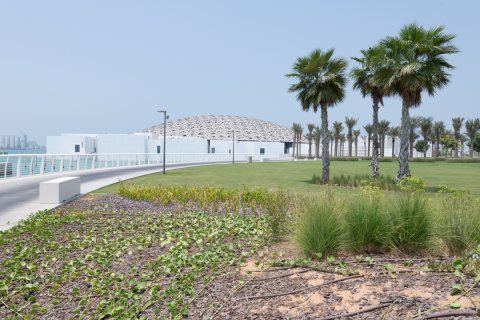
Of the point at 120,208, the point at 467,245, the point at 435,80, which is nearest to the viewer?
the point at 467,245

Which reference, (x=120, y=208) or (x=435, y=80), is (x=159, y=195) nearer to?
(x=120, y=208)

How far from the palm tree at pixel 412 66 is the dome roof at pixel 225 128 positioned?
14810 cm

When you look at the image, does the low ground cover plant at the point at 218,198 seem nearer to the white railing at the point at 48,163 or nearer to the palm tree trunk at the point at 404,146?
the white railing at the point at 48,163

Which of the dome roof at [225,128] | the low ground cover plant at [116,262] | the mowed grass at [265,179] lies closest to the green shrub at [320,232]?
the low ground cover plant at [116,262]

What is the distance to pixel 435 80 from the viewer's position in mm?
22516

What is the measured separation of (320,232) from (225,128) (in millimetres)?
177453

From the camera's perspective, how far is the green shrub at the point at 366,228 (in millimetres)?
5547

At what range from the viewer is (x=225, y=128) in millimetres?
182250

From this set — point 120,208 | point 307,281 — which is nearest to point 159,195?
point 120,208

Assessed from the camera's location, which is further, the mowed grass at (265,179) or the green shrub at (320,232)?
the mowed grass at (265,179)

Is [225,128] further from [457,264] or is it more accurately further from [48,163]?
[457,264]

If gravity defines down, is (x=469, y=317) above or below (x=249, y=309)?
above

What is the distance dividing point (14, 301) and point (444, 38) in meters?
23.4

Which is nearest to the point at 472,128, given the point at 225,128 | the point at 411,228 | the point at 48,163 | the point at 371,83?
the point at 371,83
